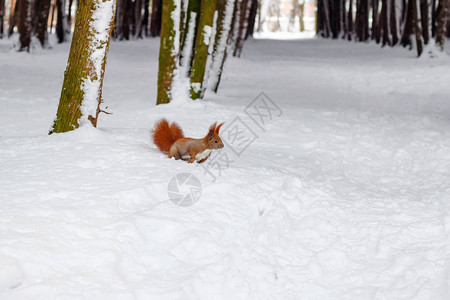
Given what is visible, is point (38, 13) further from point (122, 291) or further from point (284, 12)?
point (284, 12)

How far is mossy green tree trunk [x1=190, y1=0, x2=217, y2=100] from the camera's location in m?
10.4

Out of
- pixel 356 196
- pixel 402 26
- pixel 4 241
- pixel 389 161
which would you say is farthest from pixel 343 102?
pixel 402 26

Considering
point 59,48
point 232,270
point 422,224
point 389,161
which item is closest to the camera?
point 232,270

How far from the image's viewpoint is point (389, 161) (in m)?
Result: 7.50

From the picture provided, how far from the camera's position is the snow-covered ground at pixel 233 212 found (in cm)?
354

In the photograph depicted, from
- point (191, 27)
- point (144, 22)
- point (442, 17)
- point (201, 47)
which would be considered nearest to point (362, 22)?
point (144, 22)

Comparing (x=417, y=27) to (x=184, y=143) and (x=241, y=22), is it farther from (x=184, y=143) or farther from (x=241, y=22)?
(x=184, y=143)

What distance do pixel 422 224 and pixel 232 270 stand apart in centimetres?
208

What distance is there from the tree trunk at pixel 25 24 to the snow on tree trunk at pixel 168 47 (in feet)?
31.9

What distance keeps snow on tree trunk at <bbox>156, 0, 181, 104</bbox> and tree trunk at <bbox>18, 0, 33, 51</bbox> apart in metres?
9.72

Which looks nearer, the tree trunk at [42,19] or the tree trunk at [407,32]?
the tree trunk at [42,19]

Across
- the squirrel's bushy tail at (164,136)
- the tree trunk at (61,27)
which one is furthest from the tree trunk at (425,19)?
the squirrel's bushy tail at (164,136)

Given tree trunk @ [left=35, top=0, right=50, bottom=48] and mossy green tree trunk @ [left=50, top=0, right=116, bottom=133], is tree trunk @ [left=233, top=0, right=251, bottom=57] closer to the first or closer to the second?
tree trunk @ [left=35, top=0, right=50, bottom=48]

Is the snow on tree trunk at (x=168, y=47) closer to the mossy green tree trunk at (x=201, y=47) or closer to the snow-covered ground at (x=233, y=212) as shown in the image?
the snow-covered ground at (x=233, y=212)
